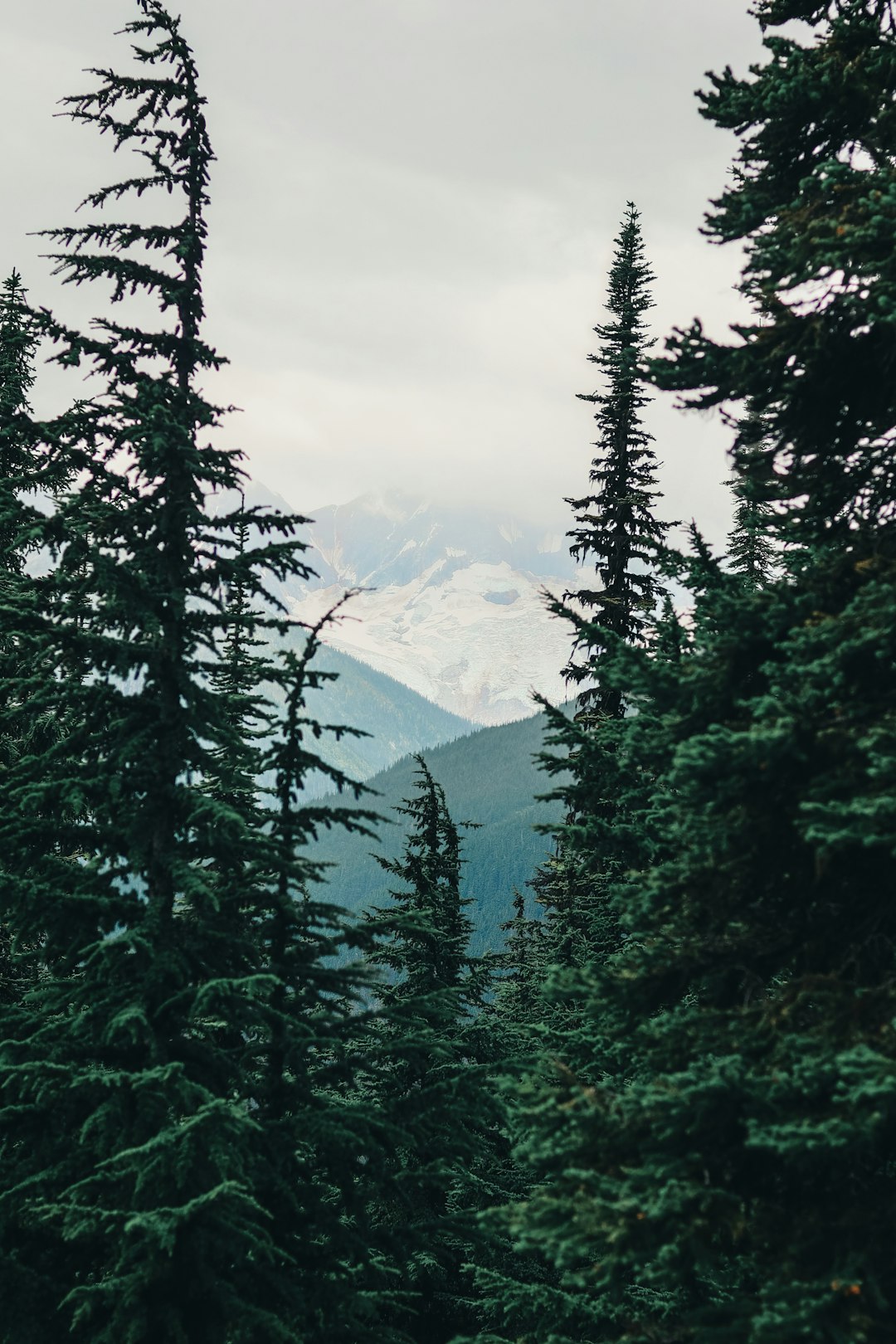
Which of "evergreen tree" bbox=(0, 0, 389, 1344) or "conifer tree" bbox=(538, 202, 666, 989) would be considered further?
"conifer tree" bbox=(538, 202, 666, 989)

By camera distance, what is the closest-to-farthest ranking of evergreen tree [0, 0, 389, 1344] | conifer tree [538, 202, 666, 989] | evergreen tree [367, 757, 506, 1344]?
evergreen tree [0, 0, 389, 1344] < evergreen tree [367, 757, 506, 1344] < conifer tree [538, 202, 666, 989]

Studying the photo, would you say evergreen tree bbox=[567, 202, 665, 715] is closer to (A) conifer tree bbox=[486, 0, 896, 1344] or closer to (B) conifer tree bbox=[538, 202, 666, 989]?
(B) conifer tree bbox=[538, 202, 666, 989]

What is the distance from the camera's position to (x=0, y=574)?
1504cm

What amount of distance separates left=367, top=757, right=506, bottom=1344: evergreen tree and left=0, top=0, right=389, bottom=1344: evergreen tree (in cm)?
72

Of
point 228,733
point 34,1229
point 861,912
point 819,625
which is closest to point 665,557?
point 819,625

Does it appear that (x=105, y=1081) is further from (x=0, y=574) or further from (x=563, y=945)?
(x=563, y=945)

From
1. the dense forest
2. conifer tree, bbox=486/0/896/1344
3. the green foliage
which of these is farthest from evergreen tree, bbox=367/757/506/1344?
the green foliage

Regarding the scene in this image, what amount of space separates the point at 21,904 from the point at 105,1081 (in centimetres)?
182

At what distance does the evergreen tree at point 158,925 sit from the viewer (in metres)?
7.91

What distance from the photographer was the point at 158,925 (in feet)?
28.6

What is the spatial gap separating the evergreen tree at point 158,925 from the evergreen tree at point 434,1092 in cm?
72

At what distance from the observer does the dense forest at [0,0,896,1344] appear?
5.64 meters

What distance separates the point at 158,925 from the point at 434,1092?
339cm

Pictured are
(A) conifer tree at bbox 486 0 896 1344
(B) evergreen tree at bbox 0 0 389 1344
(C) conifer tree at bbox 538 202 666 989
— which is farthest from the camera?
(C) conifer tree at bbox 538 202 666 989
